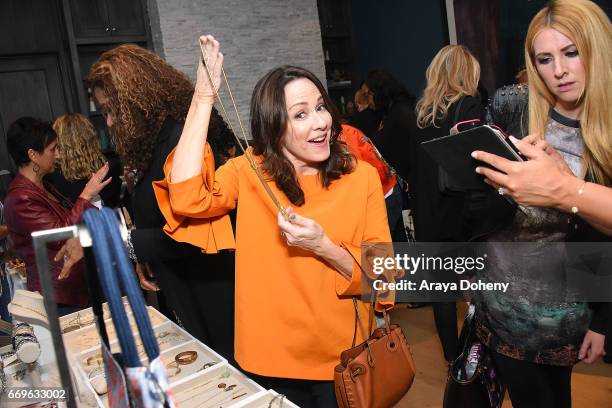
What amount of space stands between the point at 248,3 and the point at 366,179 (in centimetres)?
546

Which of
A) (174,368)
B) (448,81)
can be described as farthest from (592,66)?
(448,81)

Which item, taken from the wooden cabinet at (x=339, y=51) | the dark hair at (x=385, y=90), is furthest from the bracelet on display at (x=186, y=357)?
the wooden cabinet at (x=339, y=51)

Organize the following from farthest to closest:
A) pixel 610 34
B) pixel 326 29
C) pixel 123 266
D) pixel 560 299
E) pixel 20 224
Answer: pixel 326 29
pixel 20 224
pixel 560 299
pixel 610 34
pixel 123 266

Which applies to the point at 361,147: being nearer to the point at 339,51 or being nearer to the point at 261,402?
the point at 261,402

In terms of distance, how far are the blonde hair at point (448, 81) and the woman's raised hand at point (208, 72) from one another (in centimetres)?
161

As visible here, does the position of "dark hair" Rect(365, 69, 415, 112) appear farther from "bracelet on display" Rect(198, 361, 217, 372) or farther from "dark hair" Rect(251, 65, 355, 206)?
"bracelet on display" Rect(198, 361, 217, 372)

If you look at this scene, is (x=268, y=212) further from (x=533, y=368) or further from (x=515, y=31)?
(x=515, y=31)

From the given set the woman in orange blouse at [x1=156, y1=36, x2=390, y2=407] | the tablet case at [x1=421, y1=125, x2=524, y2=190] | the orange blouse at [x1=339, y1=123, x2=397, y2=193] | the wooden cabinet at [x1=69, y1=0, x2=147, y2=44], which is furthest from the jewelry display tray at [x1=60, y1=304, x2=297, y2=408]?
the wooden cabinet at [x1=69, y1=0, x2=147, y2=44]

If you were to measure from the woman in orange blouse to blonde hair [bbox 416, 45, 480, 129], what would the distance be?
139 cm

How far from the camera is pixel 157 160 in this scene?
1690mm

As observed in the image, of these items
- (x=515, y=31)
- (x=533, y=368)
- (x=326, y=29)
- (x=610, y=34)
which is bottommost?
(x=533, y=368)

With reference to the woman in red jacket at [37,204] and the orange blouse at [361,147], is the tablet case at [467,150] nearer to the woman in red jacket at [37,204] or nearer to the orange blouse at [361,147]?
the orange blouse at [361,147]

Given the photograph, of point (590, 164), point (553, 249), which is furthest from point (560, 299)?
point (590, 164)

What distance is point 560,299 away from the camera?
1325 mm
